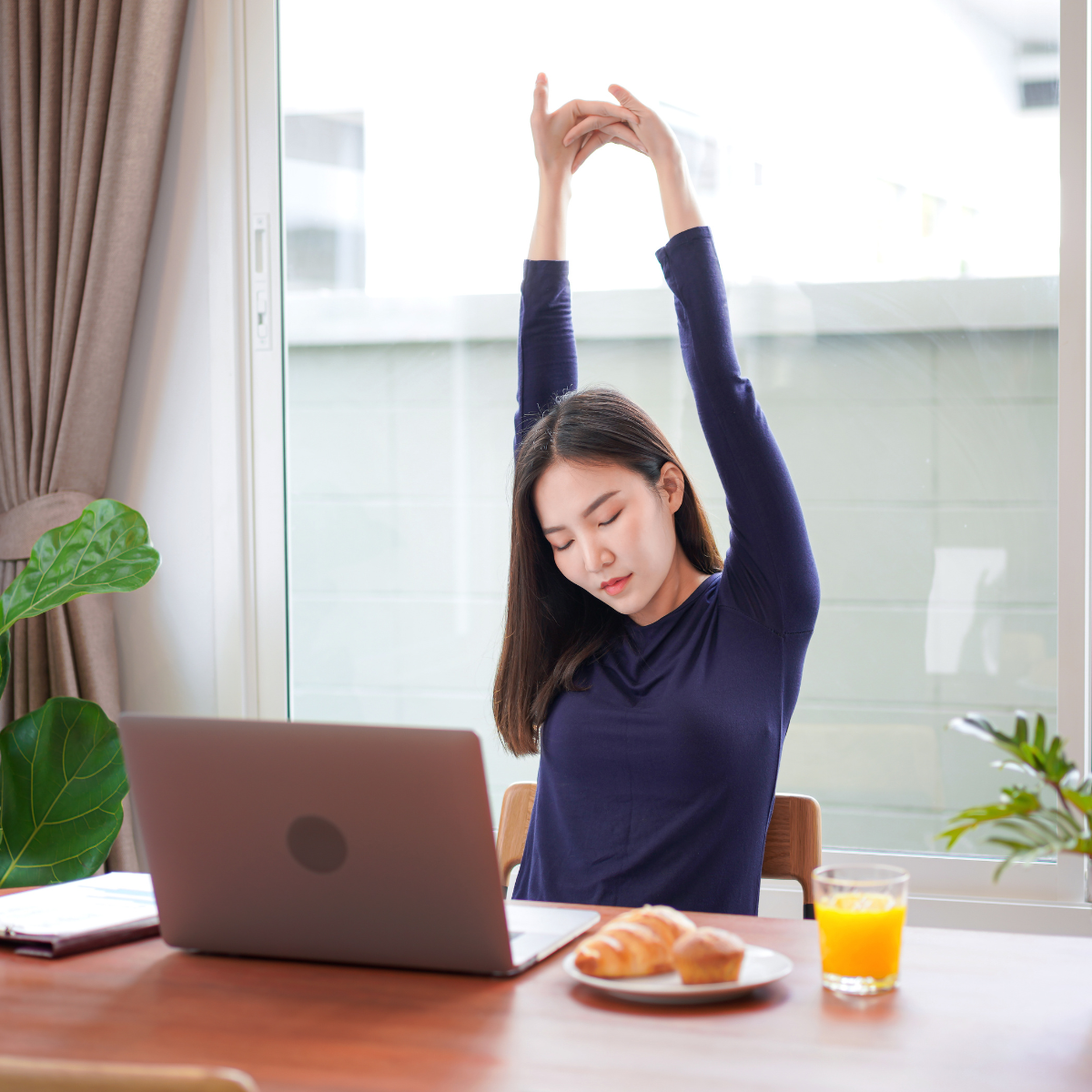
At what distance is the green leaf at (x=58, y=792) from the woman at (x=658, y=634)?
2.52 ft

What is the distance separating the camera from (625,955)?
0.91 m

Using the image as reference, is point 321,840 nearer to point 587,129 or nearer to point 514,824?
point 514,824

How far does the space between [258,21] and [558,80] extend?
0.64m

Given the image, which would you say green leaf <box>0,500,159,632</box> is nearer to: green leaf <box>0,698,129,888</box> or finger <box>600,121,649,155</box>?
green leaf <box>0,698,129,888</box>

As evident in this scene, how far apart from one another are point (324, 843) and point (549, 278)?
1005 millimetres

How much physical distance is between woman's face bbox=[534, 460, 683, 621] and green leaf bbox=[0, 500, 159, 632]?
80 centimetres

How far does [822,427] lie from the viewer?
6.98 feet

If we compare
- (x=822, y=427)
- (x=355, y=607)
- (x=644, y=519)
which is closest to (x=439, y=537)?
(x=355, y=607)

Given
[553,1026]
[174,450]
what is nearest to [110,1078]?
[553,1026]

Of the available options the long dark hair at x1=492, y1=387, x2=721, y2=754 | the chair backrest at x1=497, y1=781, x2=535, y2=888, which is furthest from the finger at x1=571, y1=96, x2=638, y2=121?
the chair backrest at x1=497, y1=781, x2=535, y2=888

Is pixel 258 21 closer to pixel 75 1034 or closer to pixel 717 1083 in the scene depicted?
pixel 75 1034

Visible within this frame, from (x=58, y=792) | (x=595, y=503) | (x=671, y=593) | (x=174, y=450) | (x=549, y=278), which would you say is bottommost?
(x=58, y=792)

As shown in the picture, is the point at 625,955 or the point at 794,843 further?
the point at 794,843

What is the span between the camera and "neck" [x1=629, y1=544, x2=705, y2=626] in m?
1.58
